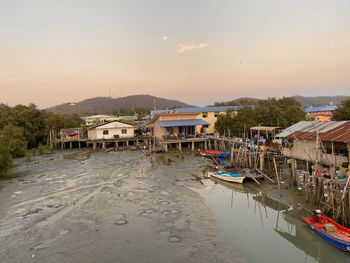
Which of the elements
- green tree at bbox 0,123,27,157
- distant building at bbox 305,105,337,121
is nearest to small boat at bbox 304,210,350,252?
distant building at bbox 305,105,337,121

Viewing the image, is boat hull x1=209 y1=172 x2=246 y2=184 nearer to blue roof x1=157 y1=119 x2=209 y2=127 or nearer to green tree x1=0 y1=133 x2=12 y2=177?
green tree x1=0 y1=133 x2=12 y2=177

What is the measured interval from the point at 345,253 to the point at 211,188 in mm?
13186

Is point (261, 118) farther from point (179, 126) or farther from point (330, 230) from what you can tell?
point (330, 230)

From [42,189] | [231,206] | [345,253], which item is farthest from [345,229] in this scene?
[42,189]

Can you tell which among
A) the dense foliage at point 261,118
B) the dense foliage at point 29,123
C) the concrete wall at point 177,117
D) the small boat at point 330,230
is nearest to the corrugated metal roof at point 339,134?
the small boat at point 330,230

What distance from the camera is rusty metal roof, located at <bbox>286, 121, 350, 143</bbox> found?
20281mm

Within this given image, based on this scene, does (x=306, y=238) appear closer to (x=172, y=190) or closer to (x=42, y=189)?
(x=172, y=190)

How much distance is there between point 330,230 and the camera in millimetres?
14820

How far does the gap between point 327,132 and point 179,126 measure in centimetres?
3327

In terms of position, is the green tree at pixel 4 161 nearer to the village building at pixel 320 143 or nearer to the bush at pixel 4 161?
the bush at pixel 4 161

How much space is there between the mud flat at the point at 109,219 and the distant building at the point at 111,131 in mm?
24756

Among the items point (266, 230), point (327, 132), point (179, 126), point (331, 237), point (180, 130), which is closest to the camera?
point (331, 237)

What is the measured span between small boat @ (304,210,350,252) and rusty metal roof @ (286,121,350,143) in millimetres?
5530

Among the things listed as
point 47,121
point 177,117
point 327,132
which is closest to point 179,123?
point 177,117
